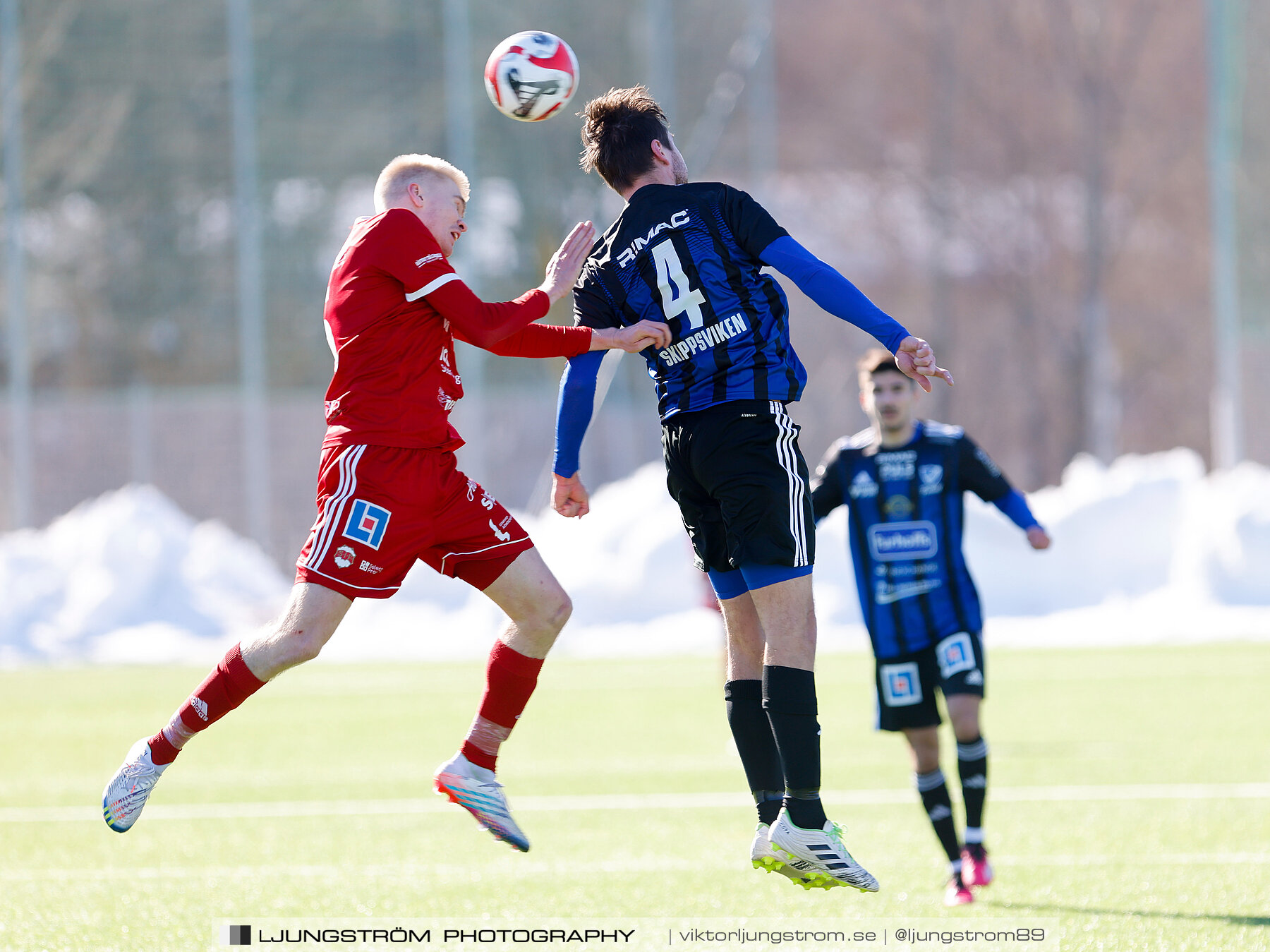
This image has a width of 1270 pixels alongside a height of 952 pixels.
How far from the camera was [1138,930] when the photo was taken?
569cm

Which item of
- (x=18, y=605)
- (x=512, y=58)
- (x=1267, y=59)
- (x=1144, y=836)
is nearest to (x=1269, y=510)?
(x=1267, y=59)

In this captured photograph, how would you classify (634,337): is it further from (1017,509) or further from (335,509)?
(1017,509)

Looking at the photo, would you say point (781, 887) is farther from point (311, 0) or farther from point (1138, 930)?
point (311, 0)

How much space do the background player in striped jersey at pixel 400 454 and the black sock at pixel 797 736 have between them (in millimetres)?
946

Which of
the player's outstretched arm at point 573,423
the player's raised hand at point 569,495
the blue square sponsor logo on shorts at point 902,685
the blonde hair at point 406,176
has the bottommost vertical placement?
the blue square sponsor logo on shorts at point 902,685

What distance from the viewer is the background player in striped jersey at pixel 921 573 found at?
693cm

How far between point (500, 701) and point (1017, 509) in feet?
9.13

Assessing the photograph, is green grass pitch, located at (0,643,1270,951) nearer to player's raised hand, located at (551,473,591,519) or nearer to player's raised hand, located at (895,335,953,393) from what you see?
player's raised hand, located at (551,473,591,519)

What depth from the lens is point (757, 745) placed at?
5512mm

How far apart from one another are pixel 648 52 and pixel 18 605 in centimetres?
1283

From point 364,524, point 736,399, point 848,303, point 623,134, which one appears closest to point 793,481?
point 736,399

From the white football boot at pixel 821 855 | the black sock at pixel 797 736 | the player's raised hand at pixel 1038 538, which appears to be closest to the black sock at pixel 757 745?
the black sock at pixel 797 736

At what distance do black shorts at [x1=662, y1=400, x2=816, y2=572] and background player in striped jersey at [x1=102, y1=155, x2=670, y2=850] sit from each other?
14.0 inches

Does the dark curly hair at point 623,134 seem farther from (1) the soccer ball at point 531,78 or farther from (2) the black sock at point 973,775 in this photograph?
(2) the black sock at point 973,775
